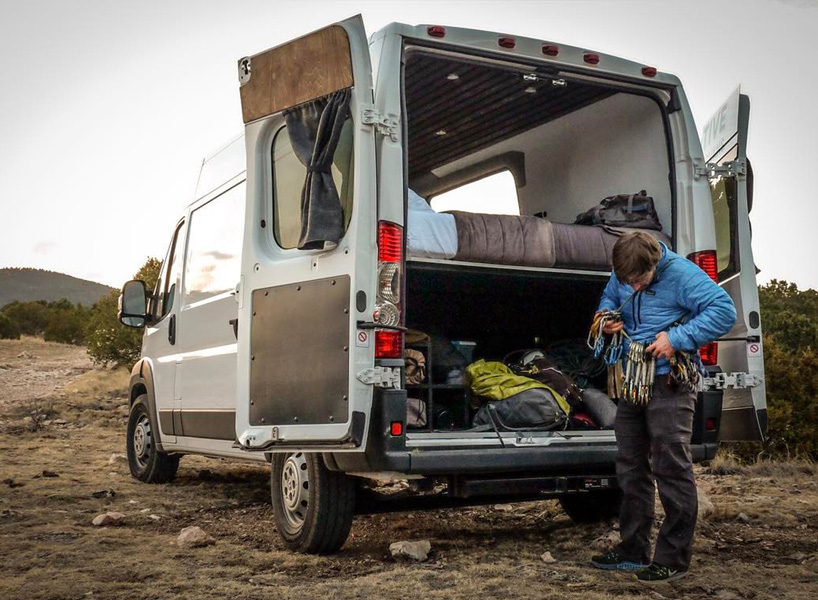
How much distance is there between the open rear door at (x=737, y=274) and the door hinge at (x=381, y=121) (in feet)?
6.52

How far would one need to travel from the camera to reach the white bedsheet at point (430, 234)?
495 cm

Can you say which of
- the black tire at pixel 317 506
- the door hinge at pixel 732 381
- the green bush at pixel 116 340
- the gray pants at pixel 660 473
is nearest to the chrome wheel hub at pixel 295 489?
the black tire at pixel 317 506

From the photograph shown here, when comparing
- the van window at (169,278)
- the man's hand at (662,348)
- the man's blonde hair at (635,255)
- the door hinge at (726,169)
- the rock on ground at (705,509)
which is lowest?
the rock on ground at (705,509)

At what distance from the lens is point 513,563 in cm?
482

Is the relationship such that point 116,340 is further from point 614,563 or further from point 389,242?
point 614,563

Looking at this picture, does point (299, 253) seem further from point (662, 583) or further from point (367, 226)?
point (662, 583)

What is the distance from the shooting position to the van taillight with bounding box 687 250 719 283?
17.8 feet

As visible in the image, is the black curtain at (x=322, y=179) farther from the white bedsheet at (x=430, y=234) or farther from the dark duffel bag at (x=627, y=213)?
the dark duffel bag at (x=627, y=213)

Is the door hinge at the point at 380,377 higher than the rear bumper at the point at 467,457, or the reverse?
the door hinge at the point at 380,377

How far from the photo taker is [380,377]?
4434 millimetres

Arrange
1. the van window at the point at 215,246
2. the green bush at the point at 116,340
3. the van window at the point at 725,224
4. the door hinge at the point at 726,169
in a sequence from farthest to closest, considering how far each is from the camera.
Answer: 1. the green bush at the point at 116,340
2. the van window at the point at 215,246
3. the van window at the point at 725,224
4. the door hinge at the point at 726,169

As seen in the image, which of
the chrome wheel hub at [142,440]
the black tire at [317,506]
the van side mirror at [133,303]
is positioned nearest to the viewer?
the black tire at [317,506]

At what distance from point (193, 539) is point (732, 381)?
3.13 m

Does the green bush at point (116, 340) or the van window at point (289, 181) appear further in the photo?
the green bush at point (116, 340)
